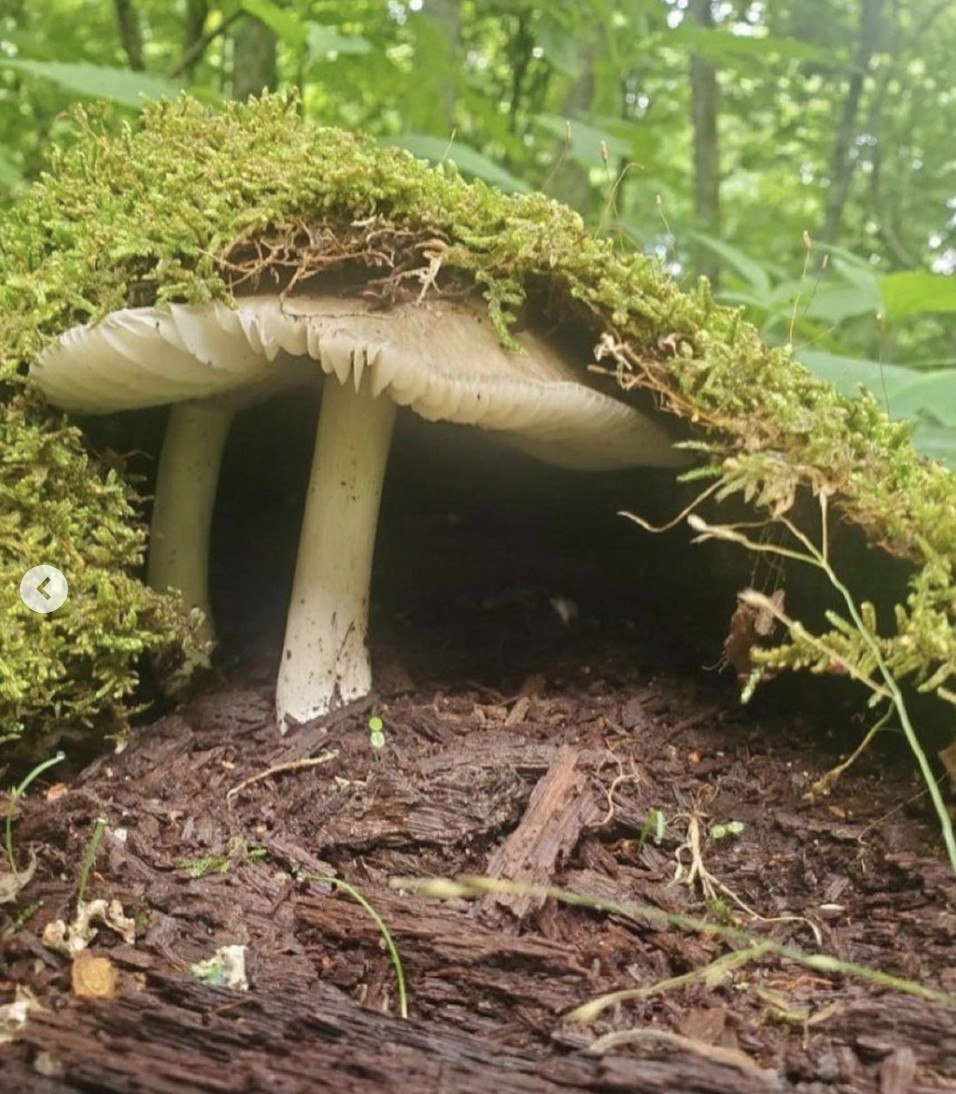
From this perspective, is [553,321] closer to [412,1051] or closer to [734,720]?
[734,720]

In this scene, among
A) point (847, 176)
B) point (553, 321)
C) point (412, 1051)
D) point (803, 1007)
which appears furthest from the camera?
point (847, 176)

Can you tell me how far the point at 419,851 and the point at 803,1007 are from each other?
0.62 metres

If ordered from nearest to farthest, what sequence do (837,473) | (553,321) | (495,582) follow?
(837,473) < (553,321) < (495,582)

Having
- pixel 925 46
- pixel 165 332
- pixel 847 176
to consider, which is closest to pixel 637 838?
pixel 165 332

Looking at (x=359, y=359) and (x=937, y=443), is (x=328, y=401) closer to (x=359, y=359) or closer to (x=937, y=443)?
(x=359, y=359)

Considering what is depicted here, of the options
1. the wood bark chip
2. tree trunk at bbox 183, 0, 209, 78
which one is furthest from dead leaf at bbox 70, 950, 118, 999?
tree trunk at bbox 183, 0, 209, 78

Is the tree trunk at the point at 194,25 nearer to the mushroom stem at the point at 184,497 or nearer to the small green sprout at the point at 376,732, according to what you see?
the mushroom stem at the point at 184,497

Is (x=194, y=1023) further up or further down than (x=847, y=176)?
further down

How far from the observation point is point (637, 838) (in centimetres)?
156

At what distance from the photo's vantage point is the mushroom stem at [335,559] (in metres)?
Result: 1.96

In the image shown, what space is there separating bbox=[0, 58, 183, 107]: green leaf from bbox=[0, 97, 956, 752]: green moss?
18.2 inches

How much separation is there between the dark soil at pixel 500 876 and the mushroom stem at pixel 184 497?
0.79ft

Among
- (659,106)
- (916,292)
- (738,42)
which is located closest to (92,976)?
(916,292)

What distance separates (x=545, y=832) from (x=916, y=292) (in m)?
1.70
